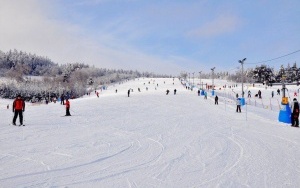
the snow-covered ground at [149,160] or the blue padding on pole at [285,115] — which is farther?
the blue padding on pole at [285,115]

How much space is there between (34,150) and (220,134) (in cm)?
729

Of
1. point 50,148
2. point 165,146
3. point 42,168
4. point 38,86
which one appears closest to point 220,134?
point 165,146

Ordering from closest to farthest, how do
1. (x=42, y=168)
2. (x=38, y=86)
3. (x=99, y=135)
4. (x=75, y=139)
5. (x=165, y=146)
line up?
(x=42, y=168) < (x=165, y=146) < (x=75, y=139) < (x=99, y=135) < (x=38, y=86)

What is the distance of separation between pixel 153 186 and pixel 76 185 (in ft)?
4.76

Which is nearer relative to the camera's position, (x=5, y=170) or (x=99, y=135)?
(x=5, y=170)

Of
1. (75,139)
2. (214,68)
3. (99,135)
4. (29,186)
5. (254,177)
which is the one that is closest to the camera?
(29,186)

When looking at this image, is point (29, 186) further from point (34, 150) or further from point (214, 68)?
point (214, 68)

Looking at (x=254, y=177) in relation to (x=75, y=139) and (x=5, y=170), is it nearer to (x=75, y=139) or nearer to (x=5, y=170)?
(x=5, y=170)

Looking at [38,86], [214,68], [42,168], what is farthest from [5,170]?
[38,86]

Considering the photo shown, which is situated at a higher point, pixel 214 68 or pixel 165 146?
pixel 214 68

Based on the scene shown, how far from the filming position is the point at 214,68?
2849 inches

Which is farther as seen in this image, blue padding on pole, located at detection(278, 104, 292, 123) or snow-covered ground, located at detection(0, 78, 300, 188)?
blue padding on pole, located at detection(278, 104, 292, 123)

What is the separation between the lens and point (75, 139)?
11.2 meters

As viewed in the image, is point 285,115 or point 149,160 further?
point 285,115
